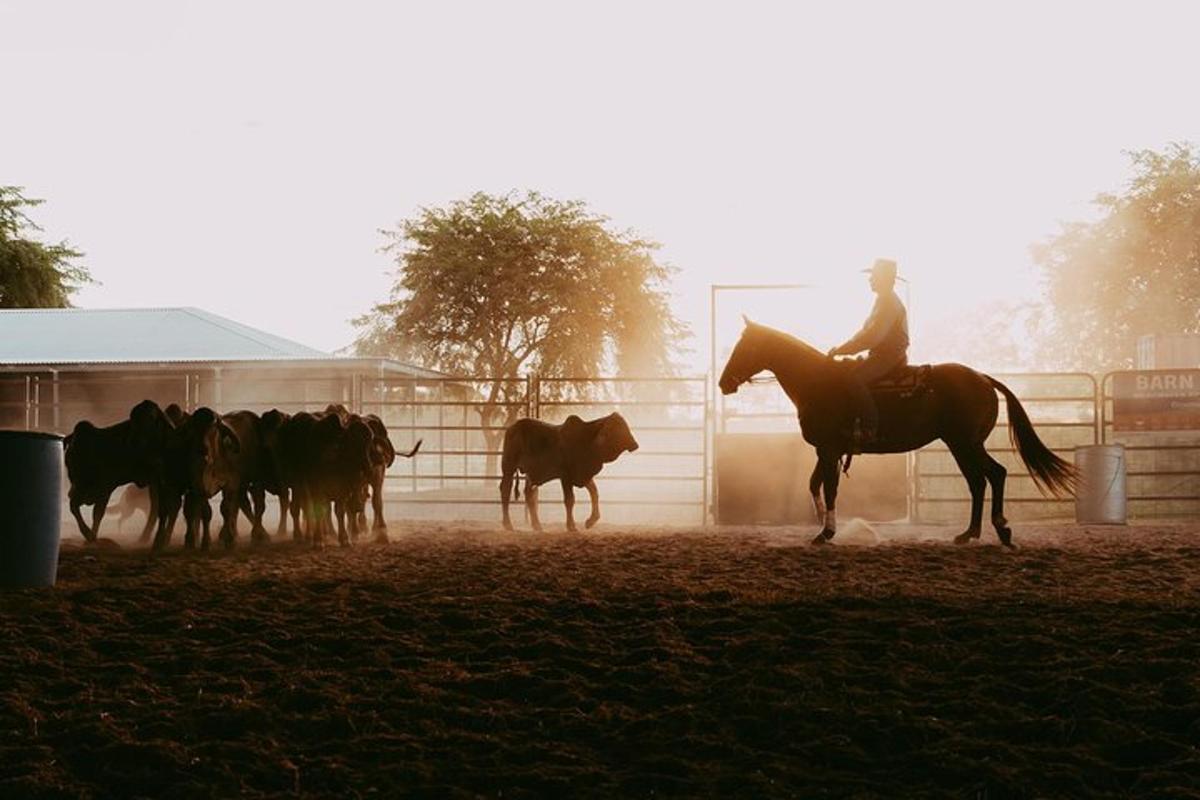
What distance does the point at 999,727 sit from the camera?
4.02m

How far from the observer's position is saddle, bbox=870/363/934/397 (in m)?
9.48

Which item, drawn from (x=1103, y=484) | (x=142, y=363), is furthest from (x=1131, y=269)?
(x=142, y=363)

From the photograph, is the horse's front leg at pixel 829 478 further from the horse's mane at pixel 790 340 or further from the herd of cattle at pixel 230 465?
the herd of cattle at pixel 230 465

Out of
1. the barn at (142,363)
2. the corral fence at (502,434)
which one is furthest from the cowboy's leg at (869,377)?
the barn at (142,363)

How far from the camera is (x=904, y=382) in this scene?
9484 mm

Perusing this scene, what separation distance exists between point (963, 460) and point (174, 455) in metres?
6.04

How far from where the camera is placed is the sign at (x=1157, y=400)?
13445mm

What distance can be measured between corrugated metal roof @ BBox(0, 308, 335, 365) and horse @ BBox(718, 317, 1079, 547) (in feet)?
47.6

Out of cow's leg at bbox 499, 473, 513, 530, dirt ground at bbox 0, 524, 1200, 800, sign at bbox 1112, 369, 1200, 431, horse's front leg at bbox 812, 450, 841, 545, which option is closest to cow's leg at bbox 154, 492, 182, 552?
dirt ground at bbox 0, 524, 1200, 800

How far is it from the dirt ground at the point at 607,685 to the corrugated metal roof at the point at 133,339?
16.9 meters

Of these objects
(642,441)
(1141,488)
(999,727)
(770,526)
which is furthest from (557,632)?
(642,441)

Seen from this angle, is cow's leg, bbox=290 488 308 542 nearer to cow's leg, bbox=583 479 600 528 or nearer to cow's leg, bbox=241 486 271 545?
cow's leg, bbox=241 486 271 545

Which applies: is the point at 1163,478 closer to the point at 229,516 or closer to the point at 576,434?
the point at 576,434

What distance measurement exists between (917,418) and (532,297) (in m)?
20.5
